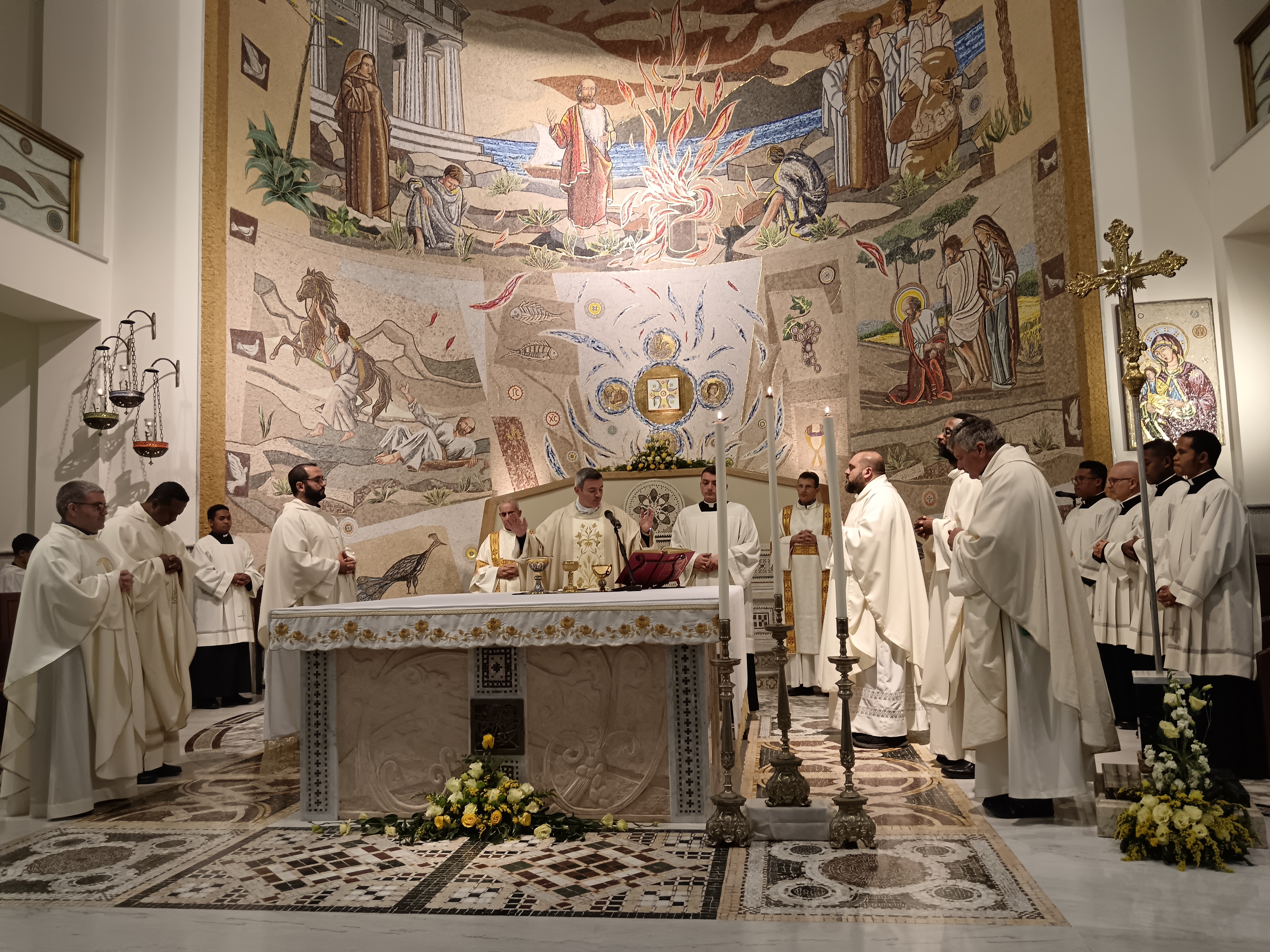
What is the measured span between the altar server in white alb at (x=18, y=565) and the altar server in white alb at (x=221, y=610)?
1310 mm

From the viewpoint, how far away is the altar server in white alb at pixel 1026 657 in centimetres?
442

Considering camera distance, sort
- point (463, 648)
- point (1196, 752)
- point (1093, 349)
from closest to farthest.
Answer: point (1196, 752)
point (463, 648)
point (1093, 349)

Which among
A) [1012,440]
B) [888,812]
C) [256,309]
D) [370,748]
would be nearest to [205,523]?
[256,309]

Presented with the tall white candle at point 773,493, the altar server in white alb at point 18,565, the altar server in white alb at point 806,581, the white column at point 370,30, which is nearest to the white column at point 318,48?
the white column at point 370,30

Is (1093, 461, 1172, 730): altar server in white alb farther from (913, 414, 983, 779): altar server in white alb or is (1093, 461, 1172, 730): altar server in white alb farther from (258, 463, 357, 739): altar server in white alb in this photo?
(258, 463, 357, 739): altar server in white alb

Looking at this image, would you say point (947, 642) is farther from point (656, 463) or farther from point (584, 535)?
point (656, 463)

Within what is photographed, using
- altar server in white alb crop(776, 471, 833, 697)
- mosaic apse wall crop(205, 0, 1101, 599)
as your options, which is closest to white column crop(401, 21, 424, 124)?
mosaic apse wall crop(205, 0, 1101, 599)

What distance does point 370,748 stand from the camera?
188 inches

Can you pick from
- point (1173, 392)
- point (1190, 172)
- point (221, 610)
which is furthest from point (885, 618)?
point (221, 610)

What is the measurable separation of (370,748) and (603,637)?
53.7 inches

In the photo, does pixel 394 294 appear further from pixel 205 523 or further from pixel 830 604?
pixel 830 604

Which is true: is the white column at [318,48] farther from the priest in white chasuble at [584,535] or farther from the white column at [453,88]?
the priest in white chasuble at [584,535]

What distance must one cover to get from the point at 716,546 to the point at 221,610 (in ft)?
15.4

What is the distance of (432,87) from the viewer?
12141 mm
